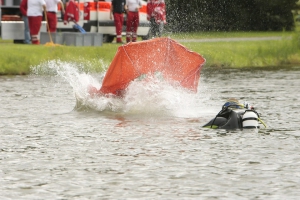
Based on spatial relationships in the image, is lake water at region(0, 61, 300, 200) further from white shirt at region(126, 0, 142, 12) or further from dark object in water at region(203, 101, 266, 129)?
white shirt at region(126, 0, 142, 12)

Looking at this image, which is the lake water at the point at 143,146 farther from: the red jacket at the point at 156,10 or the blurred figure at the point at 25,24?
the red jacket at the point at 156,10

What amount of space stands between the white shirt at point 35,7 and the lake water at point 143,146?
9.23 m

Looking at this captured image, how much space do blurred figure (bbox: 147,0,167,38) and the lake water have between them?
43.3ft

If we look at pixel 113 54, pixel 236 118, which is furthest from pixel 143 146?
pixel 113 54

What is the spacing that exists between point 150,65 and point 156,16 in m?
17.6

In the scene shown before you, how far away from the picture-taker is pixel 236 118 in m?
14.6

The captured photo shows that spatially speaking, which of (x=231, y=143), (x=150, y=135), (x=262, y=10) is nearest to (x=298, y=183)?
(x=231, y=143)

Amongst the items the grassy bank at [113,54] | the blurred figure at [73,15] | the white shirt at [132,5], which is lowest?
the grassy bank at [113,54]

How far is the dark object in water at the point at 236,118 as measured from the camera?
1452 cm

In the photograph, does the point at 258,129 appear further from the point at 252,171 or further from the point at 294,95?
the point at 294,95

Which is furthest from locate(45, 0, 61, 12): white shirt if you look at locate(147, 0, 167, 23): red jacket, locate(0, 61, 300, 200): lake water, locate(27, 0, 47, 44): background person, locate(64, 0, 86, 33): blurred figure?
locate(0, 61, 300, 200): lake water

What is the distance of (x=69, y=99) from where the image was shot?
65.4ft

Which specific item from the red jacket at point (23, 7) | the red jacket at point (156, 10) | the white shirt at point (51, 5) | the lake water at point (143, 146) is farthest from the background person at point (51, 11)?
the lake water at point (143, 146)

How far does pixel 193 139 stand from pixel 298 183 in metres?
3.59
